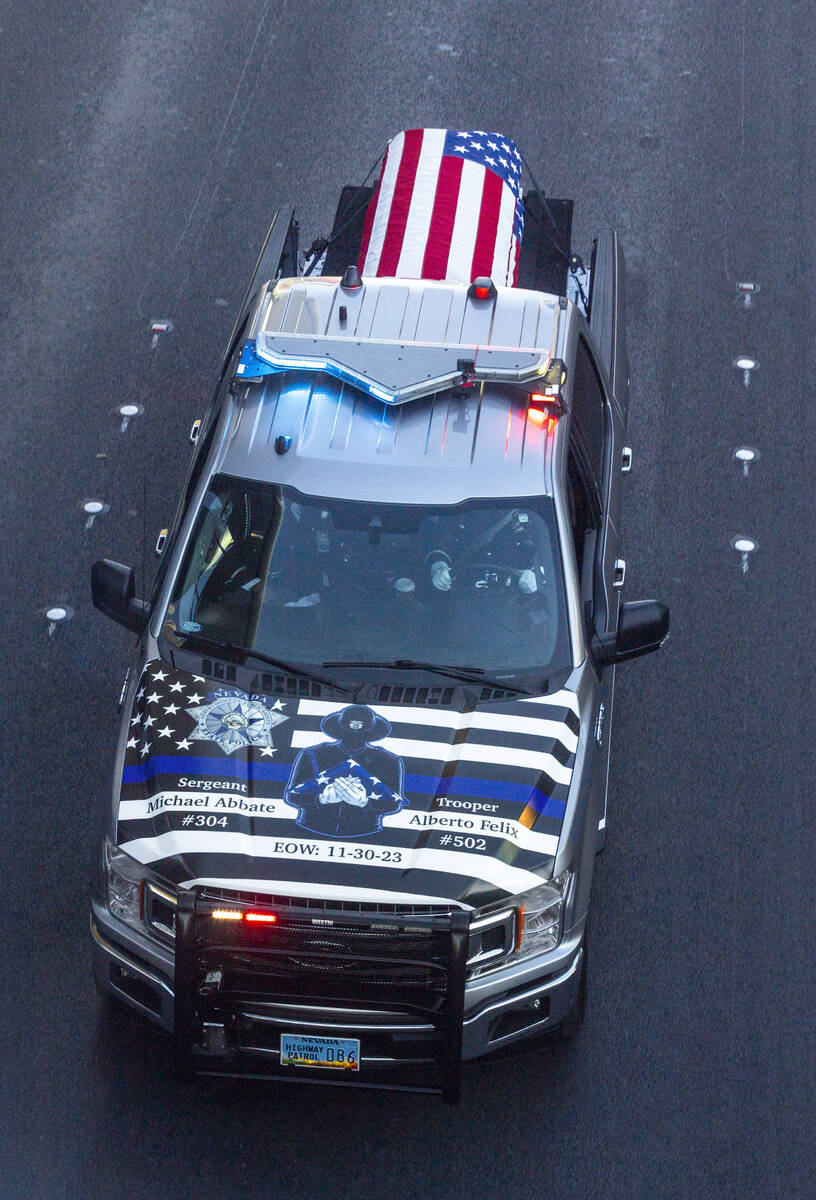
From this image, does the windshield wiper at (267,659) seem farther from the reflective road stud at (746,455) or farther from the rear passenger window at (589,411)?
the reflective road stud at (746,455)

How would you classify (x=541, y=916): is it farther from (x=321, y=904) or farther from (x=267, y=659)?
(x=267, y=659)

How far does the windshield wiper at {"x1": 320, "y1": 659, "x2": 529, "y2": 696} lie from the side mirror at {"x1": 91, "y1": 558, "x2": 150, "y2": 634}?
91cm

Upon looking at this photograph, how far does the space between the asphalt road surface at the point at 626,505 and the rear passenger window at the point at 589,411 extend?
1.11 meters

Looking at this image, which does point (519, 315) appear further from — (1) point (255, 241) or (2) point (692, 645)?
(1) point (255, 241)

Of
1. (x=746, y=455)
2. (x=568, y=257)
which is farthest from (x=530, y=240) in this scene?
(x=746, y=455)

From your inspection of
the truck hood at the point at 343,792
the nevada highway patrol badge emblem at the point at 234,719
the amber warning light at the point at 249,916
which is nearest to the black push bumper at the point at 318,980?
the amber warning light at the point at 249,916

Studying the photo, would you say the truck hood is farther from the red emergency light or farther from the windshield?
the red emergency light

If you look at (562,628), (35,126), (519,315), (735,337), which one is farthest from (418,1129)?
(35,126)

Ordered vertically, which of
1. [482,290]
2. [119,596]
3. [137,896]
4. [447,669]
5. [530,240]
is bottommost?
[137,896]

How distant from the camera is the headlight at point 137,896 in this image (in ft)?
19.5

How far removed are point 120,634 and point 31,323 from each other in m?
2.94

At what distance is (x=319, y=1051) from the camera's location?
5.91 m

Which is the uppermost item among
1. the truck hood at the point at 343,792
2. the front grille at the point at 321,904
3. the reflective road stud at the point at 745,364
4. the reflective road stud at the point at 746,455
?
the reflective road stud at the point at 745,364

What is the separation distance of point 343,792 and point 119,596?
58.9 inches
